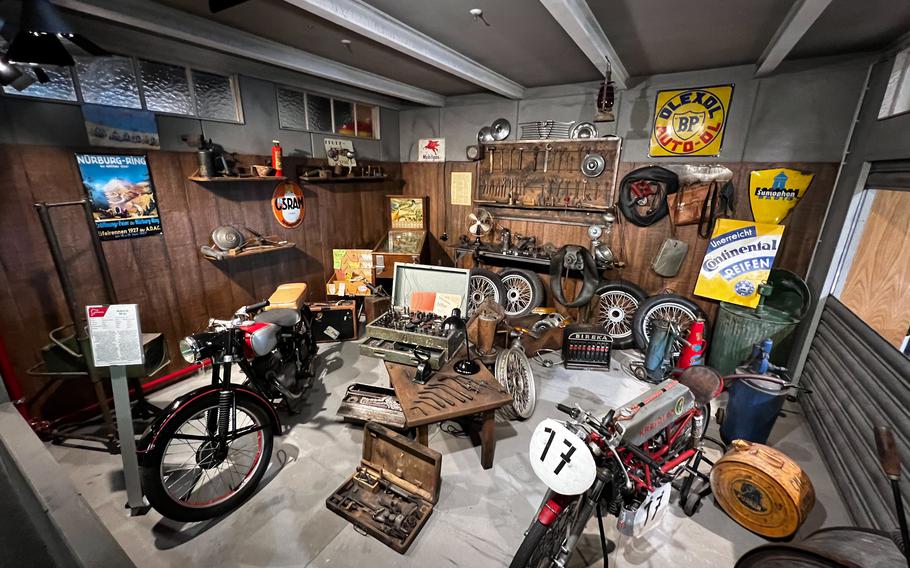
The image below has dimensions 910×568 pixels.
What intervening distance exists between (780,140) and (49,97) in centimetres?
656

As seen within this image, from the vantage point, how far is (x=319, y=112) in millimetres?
4688

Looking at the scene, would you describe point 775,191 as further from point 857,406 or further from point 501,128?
point 501,128

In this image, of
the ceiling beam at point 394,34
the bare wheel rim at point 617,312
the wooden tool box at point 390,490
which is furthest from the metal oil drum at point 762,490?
the ceiling beam at point 394,34

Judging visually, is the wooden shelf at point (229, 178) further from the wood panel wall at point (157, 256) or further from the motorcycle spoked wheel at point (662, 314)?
the motorcycle spoked wheel at point (662, 314)

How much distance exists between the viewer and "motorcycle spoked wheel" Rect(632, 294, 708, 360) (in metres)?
4.21

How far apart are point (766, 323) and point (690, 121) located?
2370 millimetres

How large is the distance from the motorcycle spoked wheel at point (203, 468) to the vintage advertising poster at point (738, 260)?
15.8ft

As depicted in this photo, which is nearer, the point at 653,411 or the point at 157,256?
the point at 653,411

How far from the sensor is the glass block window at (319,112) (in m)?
4.56

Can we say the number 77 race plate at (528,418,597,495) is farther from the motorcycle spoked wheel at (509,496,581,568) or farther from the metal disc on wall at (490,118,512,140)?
the metal disc on wall at (490,118,512,140)

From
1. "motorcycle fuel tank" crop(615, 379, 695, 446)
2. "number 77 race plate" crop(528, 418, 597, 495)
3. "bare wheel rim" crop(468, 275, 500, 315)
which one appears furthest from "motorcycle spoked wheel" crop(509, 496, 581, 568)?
"bare wheel rim" crop(468, 275, 500, 315)

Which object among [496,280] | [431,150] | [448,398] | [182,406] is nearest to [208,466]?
[182,406]

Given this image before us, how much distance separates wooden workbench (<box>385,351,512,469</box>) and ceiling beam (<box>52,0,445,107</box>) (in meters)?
3.00

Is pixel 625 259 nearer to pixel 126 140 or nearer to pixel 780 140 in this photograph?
pixel 780 140
